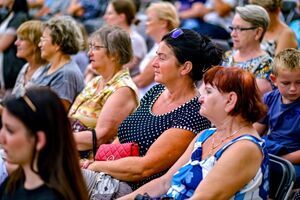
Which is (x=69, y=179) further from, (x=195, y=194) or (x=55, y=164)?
(x=195, y=194)

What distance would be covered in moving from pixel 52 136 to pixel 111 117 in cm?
190

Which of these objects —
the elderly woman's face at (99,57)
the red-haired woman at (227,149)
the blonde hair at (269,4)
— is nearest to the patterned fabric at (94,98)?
the elderly woman's face at (99,57)

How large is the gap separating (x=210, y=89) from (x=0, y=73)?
432cm

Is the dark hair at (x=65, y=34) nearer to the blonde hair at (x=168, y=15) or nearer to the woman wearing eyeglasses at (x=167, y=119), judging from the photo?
the blonde hair at (x=168, y=15)

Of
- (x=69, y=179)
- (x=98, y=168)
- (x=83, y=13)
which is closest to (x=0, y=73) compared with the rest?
(x=83, y=13)

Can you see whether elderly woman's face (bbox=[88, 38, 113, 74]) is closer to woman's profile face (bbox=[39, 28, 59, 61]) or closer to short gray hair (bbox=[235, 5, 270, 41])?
woman's profile face (bbox=[39, 28, 59, 61])

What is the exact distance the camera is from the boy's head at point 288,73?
436cm

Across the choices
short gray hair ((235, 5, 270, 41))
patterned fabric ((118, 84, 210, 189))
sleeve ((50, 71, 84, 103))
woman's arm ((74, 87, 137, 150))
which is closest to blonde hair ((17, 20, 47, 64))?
sleeve ((50, 71, 84, 103))

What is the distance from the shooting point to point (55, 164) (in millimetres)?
2904

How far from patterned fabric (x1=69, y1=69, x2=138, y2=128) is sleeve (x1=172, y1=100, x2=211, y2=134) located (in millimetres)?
748

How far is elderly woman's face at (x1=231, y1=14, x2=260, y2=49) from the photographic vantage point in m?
5.39

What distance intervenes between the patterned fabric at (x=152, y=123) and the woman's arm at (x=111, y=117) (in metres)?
0.28

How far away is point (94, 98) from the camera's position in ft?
16.5

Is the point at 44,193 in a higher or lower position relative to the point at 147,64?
higher
